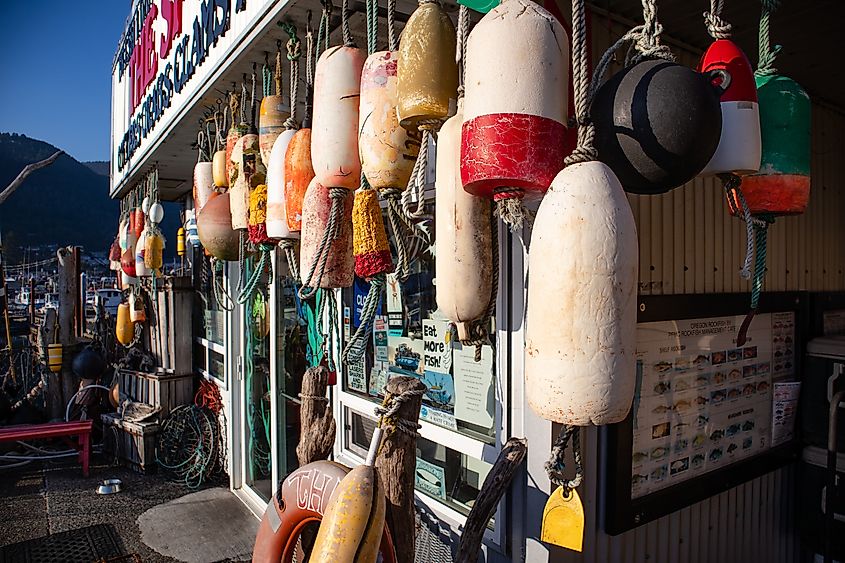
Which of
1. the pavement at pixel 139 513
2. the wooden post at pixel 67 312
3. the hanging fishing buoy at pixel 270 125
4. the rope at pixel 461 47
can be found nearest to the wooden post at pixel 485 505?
the rope at pixel 461 47

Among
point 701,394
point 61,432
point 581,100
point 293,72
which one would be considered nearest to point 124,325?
point 61,432

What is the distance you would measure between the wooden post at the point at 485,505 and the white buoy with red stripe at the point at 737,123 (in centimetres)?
120

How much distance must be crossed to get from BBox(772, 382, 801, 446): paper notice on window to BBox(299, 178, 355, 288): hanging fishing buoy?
2468mm

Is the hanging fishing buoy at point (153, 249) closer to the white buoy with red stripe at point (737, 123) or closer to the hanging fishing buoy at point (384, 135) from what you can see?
the hanging fishing buoy at point (384, 135)

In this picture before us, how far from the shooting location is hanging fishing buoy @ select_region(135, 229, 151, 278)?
5130mm

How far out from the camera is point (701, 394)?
2.54 meters

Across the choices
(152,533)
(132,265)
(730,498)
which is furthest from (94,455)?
(730,498)

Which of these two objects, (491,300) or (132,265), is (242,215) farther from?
(132,265)

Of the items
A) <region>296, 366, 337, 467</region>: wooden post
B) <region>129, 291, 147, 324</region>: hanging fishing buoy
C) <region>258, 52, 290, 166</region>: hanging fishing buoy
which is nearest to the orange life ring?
<region>296, 366, 337, 467</region>: wooden post

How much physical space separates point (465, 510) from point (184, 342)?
4929mm

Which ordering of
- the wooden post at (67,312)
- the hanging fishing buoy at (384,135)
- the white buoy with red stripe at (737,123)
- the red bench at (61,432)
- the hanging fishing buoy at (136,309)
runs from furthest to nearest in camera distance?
the wooden post at (67,312) < the hanging fishing buoy at (136,309) < the red bench at (61,432) < the hanging fishing buoy at (384,135) < the white buoy with red stripe at (737,123)

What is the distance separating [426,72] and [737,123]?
0.64m

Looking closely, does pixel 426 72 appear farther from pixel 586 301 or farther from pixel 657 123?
pixel 586 301

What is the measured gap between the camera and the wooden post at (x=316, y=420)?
224 cm
